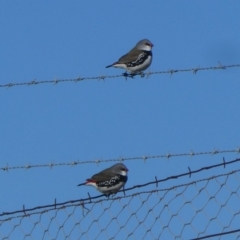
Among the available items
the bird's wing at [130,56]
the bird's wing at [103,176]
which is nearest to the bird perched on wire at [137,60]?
the bird's wing at [130,56]

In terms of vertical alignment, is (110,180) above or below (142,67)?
below

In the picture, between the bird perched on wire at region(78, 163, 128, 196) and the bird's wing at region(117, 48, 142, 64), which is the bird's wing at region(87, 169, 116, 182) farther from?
the bird's wing at region(117, 48, 142, 64)

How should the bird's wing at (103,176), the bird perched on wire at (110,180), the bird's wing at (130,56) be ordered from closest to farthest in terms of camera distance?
the bird perched on wire at (110,180)
the bird's wing at (103,176)
the bird's wing at (130,56)

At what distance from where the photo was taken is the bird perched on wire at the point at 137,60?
36.2 feet

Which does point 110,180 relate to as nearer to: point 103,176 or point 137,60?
point 103,176

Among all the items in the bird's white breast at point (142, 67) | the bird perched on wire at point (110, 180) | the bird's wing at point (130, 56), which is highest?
the bird's wing at point (130, 56)

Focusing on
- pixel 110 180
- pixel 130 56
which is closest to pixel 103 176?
pixel 110 180

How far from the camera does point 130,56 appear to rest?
11.4 m

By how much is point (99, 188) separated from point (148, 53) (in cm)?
238

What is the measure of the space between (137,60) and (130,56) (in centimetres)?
20

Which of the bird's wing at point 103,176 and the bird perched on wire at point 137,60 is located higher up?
the bird perched on wire at point 137,60

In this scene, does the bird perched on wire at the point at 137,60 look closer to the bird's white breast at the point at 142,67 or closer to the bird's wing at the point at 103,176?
the bird's white breast at the point at 142,67

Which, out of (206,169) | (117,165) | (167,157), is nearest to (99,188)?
(117,165)

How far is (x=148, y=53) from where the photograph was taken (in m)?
11.5
